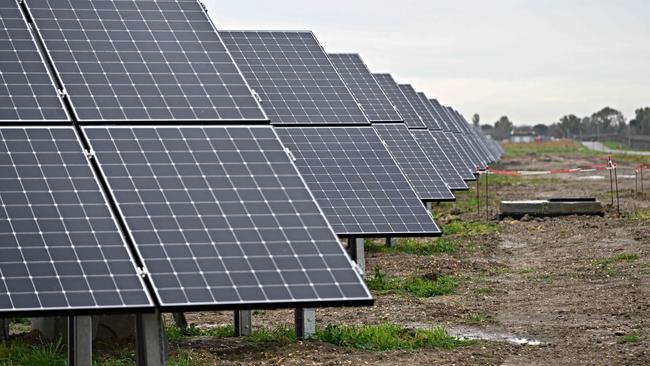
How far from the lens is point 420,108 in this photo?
50.4 metres

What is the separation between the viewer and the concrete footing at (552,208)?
123ft

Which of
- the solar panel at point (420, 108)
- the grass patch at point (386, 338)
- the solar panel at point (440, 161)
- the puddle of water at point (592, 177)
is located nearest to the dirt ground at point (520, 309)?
the grass patch at point (386, 338)

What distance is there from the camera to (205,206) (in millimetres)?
10758

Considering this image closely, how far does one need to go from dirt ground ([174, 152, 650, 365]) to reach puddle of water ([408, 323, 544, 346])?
1cm

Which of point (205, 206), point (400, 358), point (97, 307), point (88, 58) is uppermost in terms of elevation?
point (88, 58)

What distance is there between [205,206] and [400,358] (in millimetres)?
4822

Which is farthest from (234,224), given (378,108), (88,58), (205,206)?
(378,108)

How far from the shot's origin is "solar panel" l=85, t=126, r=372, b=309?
32.6ft

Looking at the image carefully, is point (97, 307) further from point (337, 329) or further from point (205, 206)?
point (337, 329)

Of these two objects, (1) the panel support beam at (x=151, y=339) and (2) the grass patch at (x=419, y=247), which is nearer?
(1) the panel support beam at (x=151, y=339)

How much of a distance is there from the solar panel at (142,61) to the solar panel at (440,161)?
21.0 meters

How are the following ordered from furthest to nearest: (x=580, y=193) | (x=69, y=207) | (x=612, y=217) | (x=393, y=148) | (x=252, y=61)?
(x=580, y=193)
(x=612, y=217)
(x=393, y=148)
(x=252, y=61)
(x=69, y=207)

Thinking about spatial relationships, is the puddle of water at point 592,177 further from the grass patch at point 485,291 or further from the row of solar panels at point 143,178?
the row of solar panels at point 143,178

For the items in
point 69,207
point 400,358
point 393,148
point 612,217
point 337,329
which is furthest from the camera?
point 612,217
